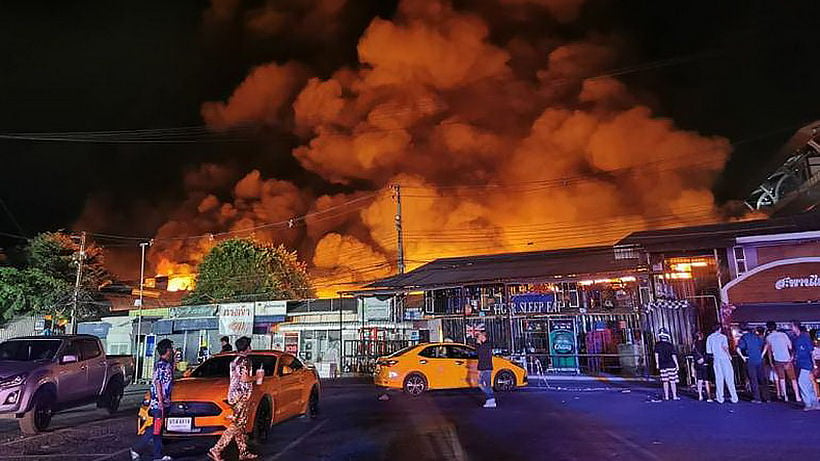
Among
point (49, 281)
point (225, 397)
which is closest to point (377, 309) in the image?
point (49, 281)

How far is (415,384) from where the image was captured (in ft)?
54.6

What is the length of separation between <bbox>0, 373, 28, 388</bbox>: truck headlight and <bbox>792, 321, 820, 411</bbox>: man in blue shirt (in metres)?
16.1

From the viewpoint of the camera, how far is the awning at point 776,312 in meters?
16.0

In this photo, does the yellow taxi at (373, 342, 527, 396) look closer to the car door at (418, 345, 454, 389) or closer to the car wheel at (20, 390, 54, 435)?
the car door at (418, 345, 454, 389)

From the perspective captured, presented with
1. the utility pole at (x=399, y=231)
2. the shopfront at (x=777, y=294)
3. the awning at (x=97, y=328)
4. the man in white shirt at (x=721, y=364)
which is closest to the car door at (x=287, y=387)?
the man in white shirt at (x=721, y=364)

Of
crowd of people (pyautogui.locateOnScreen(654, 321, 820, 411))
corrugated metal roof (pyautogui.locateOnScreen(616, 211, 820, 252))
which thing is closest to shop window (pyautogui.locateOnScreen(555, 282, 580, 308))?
corrugated metal roof (pyautogui.locateOnScreen(616, 211, 820, 252))

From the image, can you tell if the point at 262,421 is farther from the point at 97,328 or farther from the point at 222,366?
the point at 97,328

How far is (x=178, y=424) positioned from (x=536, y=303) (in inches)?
637

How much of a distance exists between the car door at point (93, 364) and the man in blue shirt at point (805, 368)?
15974mm

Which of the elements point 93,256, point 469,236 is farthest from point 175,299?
point 469,236

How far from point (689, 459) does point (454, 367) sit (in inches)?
375

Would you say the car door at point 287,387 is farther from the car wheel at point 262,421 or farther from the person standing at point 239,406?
the person standing at point 239,406

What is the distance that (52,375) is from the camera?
11359mm

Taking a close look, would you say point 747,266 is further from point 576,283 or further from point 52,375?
point 52,375
